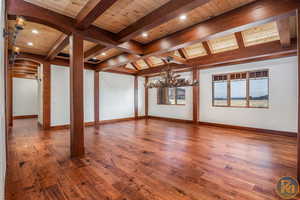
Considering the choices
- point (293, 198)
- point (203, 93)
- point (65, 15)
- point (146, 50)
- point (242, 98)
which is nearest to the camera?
point (293, 198)

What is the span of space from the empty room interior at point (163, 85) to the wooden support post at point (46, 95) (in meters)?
0.03

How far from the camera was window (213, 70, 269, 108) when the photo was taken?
5.40 metres

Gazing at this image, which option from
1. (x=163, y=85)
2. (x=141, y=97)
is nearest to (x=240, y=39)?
(x=163, y=85)

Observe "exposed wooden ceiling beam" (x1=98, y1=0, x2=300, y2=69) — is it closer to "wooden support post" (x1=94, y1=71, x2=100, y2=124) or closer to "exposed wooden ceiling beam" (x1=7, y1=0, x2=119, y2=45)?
"exposed wooden ceiling beam" (x1=7, y1=0, x2=119, y2=45)

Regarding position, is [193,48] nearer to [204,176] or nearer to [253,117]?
[253,117]

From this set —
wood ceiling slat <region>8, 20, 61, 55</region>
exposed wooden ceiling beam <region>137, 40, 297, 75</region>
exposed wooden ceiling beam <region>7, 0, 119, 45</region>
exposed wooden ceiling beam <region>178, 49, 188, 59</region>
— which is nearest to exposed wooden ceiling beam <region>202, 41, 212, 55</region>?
exposed wooden ceiling beam <region>137, 40, 297, 75</region>

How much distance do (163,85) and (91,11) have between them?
3.01 meters

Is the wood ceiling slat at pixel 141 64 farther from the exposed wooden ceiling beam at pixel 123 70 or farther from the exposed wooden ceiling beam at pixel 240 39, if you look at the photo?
the exposed wooden ceiling beam at pixel 240 39

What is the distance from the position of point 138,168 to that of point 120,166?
0.37m

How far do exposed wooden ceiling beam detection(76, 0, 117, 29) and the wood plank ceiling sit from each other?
0.28 ft

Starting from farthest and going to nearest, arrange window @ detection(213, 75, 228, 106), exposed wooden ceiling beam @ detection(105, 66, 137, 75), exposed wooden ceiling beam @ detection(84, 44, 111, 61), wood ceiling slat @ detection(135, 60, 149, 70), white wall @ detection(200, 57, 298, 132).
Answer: wood ceiling slat @ detection(135, 60, 149, 70)
exposed wooden ceiling beam @ detection(105, 66, 137, 75)
window @ detection(213, 75, 228, 106)
white wall @ detection(200, 57, 298, 132)
exposed wooden ceiling beam @ detection(84, 44, 111, 61)

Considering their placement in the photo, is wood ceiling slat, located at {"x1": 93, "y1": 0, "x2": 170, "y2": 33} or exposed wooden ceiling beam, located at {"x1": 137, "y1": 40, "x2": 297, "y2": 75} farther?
exposed wooden ceiling beam, located at {"x1": 137, "y1": 40, "x2": 297, "y2": 75}

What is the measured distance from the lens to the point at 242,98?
19.4ft

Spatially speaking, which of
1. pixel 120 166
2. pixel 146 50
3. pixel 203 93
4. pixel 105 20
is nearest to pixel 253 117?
pixel 203 93
